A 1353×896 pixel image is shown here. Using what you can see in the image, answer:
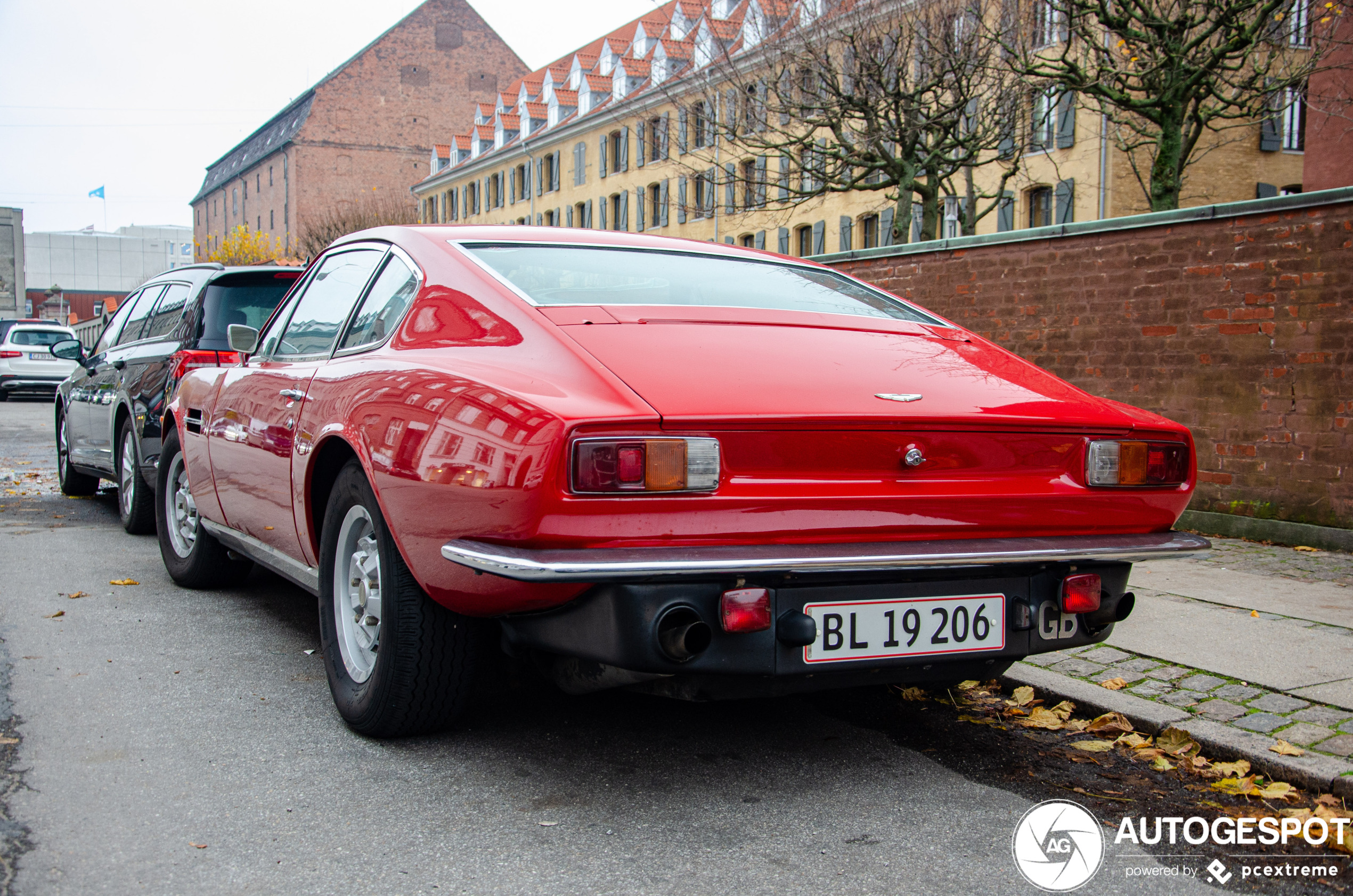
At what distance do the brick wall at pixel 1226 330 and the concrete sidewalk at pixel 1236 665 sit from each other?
1.56 m

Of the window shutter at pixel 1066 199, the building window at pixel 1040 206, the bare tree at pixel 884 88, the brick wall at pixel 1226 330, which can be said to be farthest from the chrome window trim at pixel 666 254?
the building window at pixel 1040 206

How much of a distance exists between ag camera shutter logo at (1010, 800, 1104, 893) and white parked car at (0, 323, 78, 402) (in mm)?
26283

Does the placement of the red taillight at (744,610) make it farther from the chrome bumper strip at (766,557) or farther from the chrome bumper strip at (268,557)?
the chrome bumper strip at (268,557)

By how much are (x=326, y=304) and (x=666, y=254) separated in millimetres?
1288

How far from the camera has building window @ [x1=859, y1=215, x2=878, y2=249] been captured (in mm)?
32594

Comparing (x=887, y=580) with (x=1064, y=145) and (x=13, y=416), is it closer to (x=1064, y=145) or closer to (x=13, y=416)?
(x=13, y=416)

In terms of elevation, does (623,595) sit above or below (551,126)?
below

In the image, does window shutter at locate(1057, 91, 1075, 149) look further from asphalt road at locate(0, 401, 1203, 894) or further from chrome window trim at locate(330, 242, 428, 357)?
chrome window trim at locate(330, 242, 428, 357)

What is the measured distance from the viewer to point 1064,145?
89.7ft

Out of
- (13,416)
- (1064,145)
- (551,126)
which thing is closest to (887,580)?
(13,416)

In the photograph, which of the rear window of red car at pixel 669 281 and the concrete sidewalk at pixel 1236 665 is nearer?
the rear window of red car at pixel 669 281

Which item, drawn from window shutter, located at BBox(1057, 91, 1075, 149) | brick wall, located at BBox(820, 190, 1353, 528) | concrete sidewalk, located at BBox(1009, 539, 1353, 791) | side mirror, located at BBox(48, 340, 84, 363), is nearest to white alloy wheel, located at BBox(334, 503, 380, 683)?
concrete sidewalk, located at BBox(1009, 539, 1353, 791)

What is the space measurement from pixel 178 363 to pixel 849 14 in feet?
48.2

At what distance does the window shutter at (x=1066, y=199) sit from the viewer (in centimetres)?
2725
